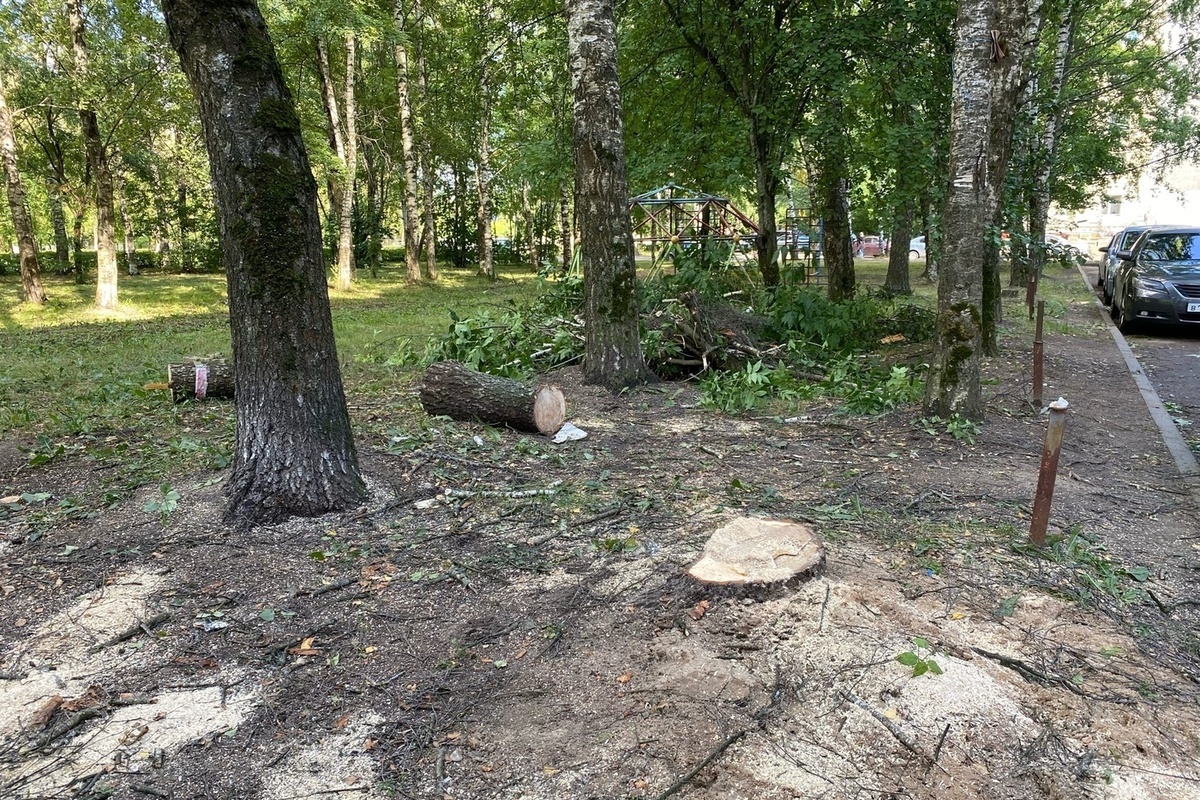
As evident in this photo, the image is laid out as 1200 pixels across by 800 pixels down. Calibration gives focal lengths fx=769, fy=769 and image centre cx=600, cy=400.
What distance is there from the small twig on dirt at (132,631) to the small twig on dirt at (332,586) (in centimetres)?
63

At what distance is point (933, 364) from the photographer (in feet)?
22.2

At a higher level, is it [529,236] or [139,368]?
[529,236]

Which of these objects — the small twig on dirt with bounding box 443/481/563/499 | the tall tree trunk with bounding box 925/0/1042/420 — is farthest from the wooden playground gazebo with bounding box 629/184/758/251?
the small twig on dirt with bounding box 443/481/563/499

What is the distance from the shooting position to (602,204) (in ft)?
25.3

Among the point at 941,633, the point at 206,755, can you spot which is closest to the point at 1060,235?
the point at 941,633

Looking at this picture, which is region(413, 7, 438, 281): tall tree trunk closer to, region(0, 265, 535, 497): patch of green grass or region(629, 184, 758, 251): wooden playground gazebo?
region(0, 265, 535, 497): patch of green grass

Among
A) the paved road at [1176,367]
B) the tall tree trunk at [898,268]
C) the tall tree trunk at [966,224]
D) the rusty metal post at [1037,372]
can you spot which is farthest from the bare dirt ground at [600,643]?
the tall tree trunk at [898,268]

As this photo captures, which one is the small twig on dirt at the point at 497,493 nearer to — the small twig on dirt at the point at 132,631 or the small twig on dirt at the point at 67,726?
the small twig on dirt at the point at 132,631

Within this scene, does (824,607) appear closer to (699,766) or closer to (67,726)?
(699,766)

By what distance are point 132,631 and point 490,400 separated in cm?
355

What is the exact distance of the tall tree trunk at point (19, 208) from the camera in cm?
1519

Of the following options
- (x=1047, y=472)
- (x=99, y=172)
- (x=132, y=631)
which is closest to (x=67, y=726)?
(x=132, y=631)

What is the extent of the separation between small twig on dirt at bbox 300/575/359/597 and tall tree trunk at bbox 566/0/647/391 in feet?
14.5

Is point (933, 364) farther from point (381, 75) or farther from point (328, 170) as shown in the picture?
point (381, 75)
